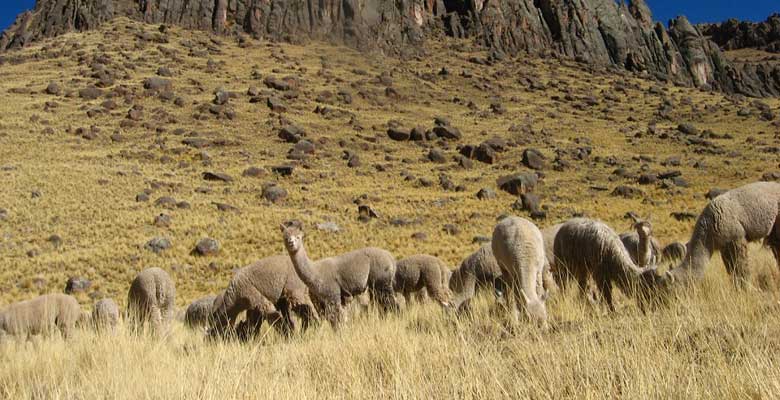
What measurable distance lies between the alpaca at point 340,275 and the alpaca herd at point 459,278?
17 millimetres

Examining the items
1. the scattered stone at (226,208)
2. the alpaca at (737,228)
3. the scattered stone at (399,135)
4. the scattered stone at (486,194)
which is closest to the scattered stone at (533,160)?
the scattered stone at (486,194)

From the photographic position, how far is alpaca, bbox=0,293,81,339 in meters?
9.62

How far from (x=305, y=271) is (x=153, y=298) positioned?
3.90 m

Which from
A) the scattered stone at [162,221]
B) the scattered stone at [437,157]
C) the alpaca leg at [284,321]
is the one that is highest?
the scattered stone at [437,157]

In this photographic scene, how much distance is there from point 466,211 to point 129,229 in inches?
757

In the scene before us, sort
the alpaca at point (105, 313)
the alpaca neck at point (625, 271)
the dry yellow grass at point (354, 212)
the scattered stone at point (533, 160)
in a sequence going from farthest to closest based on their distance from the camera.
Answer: the scattered stone at point (533, 160) < the alpaca at point (105, 313) < the alpaca neck at point (625, 271) < the dry yellow grass at point (354, 212)

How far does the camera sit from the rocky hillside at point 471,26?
94562 mm

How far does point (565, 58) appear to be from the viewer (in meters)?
103

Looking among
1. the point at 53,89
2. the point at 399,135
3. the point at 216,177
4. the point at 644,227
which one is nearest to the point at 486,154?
the point at 399,135

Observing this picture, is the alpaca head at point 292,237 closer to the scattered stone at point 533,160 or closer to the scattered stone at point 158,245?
the scattered stone at point 158,245

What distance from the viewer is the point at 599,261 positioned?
285 inches

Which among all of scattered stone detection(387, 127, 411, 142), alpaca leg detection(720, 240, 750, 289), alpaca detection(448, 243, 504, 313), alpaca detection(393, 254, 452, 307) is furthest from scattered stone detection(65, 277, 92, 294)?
scattered stone detection(387, 127, 411, 142)

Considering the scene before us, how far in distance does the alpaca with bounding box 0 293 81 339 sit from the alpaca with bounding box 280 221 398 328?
4543 millimetres

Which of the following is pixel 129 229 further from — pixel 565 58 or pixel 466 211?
pixel 565 58
